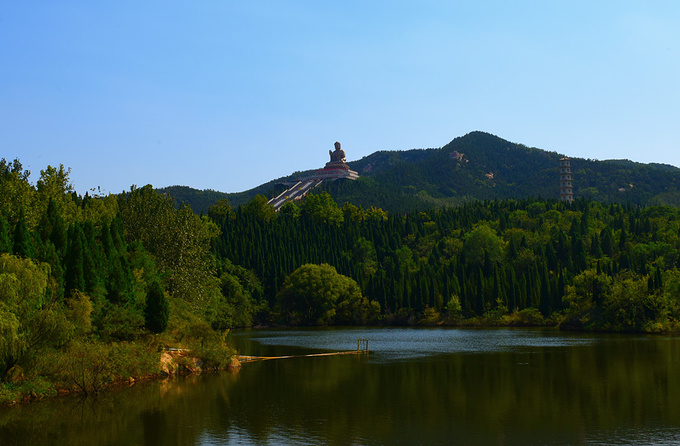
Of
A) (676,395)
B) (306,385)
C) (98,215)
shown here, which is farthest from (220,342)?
(676,395)

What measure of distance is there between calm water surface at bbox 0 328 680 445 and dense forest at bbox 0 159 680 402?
14.0 ft

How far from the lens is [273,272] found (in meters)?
132

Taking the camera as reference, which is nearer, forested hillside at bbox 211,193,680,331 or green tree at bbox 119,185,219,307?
green tree at bbox 119,185,219,307

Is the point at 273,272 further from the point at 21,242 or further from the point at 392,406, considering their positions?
A: the point at 392,406

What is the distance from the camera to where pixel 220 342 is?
5569 centimetres

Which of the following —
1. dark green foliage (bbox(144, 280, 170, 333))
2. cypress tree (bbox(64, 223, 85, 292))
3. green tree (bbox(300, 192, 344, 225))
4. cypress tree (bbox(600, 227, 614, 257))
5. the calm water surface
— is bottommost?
the calm water surface

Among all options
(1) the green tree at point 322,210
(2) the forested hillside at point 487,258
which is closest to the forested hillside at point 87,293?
(2) the forested hillside at point 487,258

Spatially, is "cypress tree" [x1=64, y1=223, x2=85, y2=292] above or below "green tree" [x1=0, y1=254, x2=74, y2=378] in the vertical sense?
above

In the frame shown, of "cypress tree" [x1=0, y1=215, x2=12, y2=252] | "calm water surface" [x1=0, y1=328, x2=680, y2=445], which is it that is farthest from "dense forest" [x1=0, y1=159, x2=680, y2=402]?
"calm water surface" [x1=0, y1=328, x2=680, y2=445]

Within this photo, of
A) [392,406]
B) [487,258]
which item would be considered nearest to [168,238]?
[392,406]

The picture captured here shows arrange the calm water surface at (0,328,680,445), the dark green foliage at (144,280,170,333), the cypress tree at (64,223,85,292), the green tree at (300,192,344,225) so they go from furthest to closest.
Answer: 1. the green tree at (300,192,344,225)
2. the dark green foliage at (144,280,170,333)
3. the cypress tree at (64,223,85,292)
4. the calm water surface at (0,328,680,445)

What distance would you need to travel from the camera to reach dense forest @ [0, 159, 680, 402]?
41.7 meters

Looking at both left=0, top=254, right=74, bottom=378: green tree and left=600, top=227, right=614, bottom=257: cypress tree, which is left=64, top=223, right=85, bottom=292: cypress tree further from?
left=600, top=227, right=614, bottom=257: cypress tree

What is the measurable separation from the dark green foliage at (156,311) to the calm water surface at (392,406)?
4814mm
